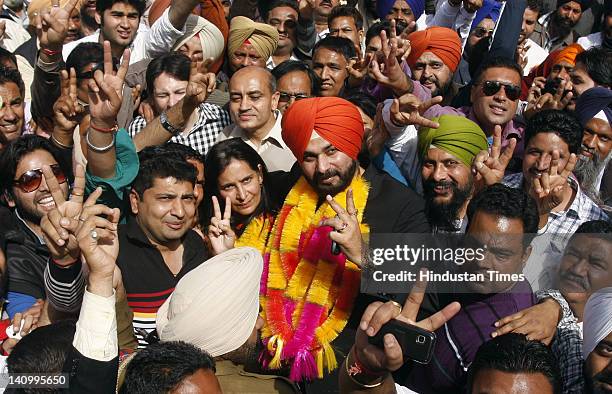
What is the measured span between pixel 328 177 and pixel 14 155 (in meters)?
1.52

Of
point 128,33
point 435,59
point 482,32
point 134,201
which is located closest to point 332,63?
point 435,59

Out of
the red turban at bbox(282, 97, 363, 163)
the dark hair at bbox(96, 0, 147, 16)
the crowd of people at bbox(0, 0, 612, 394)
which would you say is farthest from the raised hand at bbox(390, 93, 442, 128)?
the dark hair at bbox(96, 0, 147, 16)

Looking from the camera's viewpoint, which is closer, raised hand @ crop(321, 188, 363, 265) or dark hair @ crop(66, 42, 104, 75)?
raised hand @ crop(321, 188, 363, 265)

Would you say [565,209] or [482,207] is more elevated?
[482,207]

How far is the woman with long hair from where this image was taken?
4066mm

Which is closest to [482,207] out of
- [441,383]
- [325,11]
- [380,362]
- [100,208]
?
[441,383]

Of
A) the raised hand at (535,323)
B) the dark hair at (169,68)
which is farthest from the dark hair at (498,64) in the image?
the raised hand at (535,323)

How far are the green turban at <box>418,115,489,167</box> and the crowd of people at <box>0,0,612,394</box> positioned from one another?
0.01m

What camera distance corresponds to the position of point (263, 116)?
483cm

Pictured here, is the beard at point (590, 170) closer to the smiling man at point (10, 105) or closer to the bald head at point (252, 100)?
the bald head at point (252, 100)

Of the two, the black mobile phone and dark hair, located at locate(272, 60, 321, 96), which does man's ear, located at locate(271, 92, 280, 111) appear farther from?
the black mobile phone

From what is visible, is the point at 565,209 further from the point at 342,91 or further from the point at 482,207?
the point at 342,91

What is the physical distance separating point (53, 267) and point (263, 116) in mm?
2027

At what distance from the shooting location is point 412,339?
2576 millimetres
